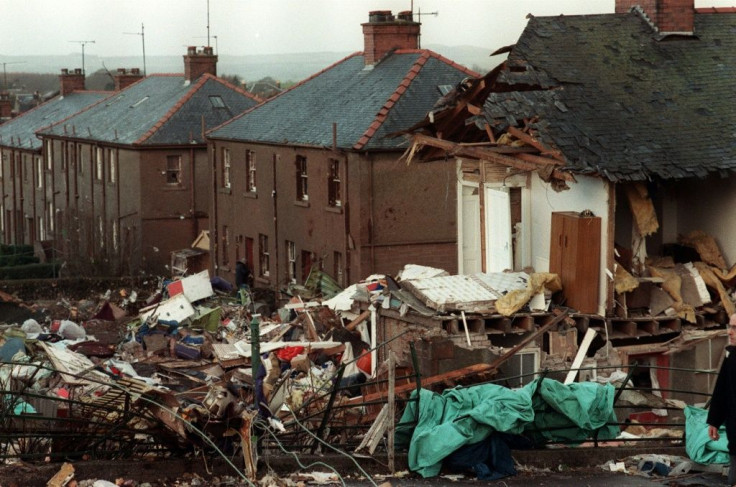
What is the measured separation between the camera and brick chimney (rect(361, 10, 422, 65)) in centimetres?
3741

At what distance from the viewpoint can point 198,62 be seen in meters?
52.8

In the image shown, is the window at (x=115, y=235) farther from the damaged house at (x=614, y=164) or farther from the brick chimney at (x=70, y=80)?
the damaged house at (x=614, y=164)

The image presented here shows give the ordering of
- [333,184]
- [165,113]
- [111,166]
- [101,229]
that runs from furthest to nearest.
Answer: [101,229]
[111,166]
[165,113]
[333,184]

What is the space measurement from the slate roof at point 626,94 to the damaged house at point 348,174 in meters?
9.37

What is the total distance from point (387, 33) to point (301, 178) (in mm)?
5162

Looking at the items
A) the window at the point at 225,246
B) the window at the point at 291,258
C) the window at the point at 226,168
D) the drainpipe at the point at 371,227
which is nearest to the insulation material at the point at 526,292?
the drainpipe at the point at 371,227

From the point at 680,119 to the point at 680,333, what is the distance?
373 centimetres

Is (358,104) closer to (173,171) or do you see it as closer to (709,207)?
(173,171)

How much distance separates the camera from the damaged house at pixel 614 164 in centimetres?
1978

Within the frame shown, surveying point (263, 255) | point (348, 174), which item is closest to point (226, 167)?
point (263, 255)

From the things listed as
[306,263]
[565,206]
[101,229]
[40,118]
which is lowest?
[101,229]

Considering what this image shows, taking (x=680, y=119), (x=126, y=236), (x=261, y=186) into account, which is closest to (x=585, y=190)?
(x=680, y=119)

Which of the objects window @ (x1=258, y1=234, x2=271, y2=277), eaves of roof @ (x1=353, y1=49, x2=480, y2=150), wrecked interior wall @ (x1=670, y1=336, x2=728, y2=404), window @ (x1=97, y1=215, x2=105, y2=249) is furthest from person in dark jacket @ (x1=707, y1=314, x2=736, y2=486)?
window @ (x1=97, y1=215, x2=105, y2=249)

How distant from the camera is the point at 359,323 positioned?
24734 millimetres
